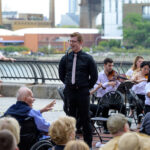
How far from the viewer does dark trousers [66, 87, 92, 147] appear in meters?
7.56

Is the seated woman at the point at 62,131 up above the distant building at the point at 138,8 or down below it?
below

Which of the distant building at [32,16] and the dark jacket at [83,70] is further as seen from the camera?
the distant building at [32,16]

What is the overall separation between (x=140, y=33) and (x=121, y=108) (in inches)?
4464

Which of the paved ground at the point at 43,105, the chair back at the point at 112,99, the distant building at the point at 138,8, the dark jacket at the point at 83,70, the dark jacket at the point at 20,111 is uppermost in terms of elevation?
the distant building at the point at 138,8

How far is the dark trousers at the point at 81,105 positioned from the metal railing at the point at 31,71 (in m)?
7.26

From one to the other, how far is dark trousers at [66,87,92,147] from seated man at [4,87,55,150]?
88cm

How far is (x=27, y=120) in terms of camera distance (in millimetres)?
6723

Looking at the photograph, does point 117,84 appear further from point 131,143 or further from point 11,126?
point 131,143

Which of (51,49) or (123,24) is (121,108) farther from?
(123,24)

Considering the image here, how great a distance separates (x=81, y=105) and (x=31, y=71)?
834 cm

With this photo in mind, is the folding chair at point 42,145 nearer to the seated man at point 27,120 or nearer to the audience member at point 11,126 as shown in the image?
the seated man at point 27,120

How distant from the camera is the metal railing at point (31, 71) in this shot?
51.2 feet

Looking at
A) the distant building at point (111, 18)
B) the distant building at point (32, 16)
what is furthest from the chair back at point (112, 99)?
the distant building at point (32, 16)

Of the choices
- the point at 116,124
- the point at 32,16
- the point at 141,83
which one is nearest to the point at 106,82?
the point at 141,83
